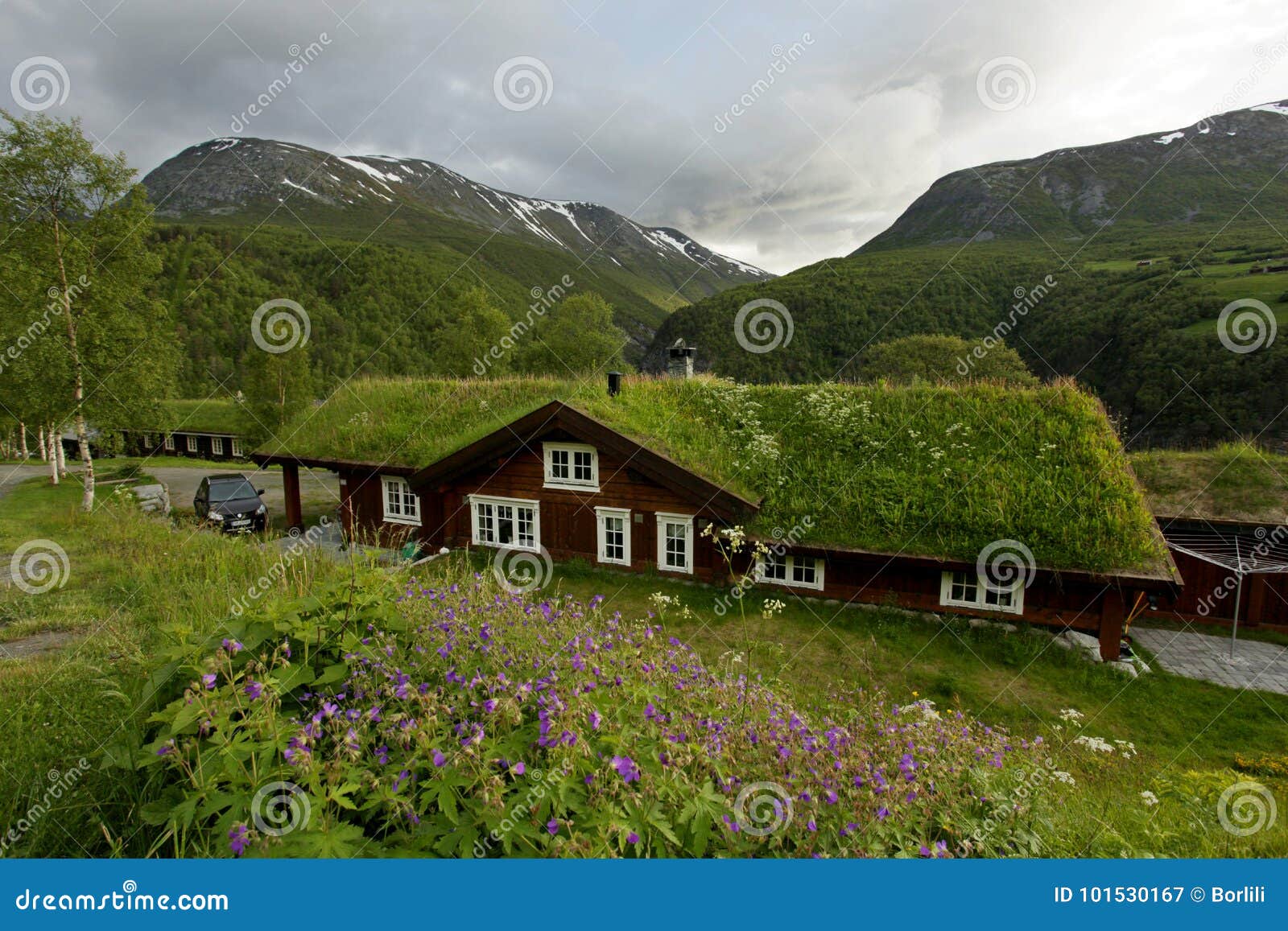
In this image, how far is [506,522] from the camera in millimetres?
18312

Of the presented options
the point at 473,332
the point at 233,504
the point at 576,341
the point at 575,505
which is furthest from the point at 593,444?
the point at 576,341

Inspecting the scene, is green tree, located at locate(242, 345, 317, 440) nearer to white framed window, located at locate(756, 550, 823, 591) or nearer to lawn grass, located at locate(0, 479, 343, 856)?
lawn grass, located at locate(0, 479, 343, 856)

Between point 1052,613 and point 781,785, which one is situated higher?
point 781,785

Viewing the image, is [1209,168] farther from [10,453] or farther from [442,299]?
[10,453]

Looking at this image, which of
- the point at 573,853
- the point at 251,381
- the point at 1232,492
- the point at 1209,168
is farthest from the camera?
the point at 1209,168

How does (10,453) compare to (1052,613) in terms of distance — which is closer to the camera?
(1052,613)

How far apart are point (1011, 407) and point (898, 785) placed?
16000 mm

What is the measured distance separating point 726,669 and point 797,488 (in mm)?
10728

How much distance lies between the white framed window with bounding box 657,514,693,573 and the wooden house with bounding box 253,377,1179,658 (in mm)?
51

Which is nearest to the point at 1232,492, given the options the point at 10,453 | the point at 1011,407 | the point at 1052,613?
the point at 1011,407

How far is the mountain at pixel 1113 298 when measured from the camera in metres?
57.6

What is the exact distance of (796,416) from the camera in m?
17.8

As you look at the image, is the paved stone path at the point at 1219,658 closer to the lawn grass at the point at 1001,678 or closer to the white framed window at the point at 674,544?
the lawn grass at the point at 1001,678

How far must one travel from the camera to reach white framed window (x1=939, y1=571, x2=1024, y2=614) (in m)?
13.5
